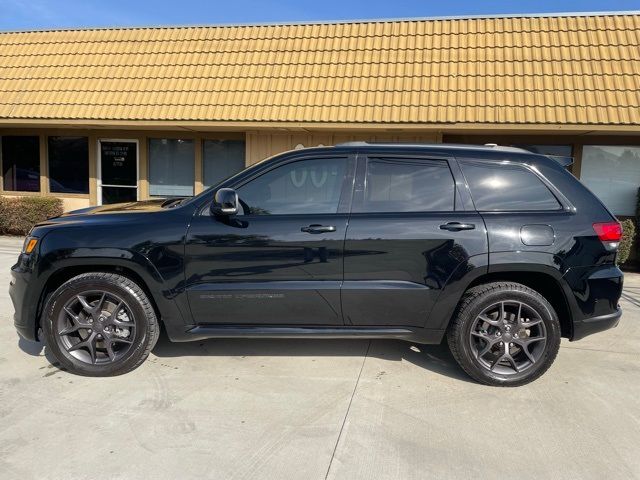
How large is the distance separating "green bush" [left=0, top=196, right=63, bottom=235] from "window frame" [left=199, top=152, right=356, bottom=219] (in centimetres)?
817

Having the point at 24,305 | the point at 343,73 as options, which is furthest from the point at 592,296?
the point at 343,73

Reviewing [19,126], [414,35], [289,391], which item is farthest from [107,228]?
[19,126]

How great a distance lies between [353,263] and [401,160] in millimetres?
902

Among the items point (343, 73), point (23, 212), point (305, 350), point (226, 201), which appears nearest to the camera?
point (226, 201)

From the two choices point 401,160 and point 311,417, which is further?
point 401,160

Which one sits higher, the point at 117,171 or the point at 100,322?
the point at 117,171

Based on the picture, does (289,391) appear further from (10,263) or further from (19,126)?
(19,126)

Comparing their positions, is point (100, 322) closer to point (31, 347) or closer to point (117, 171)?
point (31, 347)

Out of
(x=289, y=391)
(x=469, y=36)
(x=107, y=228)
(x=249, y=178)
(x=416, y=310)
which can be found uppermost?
(x=469, y=36)

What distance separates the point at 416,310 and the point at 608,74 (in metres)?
7.21

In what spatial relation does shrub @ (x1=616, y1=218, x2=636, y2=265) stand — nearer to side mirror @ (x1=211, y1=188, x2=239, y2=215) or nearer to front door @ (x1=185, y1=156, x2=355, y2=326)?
front door @ (x1=185, y1=156, x2=355, y2=326)

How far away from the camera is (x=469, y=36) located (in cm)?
964

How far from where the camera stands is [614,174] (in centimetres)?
905

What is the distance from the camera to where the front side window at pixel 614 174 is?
8969 mm
